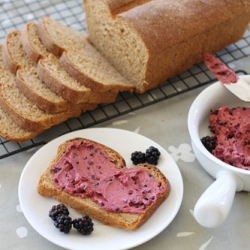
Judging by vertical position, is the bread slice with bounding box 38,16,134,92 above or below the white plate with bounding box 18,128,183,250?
above

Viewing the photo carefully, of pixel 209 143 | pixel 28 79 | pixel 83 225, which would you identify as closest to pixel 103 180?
pixel 83 225

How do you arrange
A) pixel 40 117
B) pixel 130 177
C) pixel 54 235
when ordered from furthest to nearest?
pixel 40 117
pixel 130 177
pixel 54 235

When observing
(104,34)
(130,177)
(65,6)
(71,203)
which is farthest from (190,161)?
(65,6)

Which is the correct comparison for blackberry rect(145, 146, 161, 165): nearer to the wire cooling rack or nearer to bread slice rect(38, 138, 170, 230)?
bread slice rect(38, 138, 170, 230)

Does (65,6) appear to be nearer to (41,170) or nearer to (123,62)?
(123,62)

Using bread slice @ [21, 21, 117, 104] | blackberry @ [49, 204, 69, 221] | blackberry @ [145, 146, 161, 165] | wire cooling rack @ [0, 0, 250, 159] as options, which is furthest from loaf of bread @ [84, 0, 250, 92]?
blackberry @ [49, 204, 69, 221]
